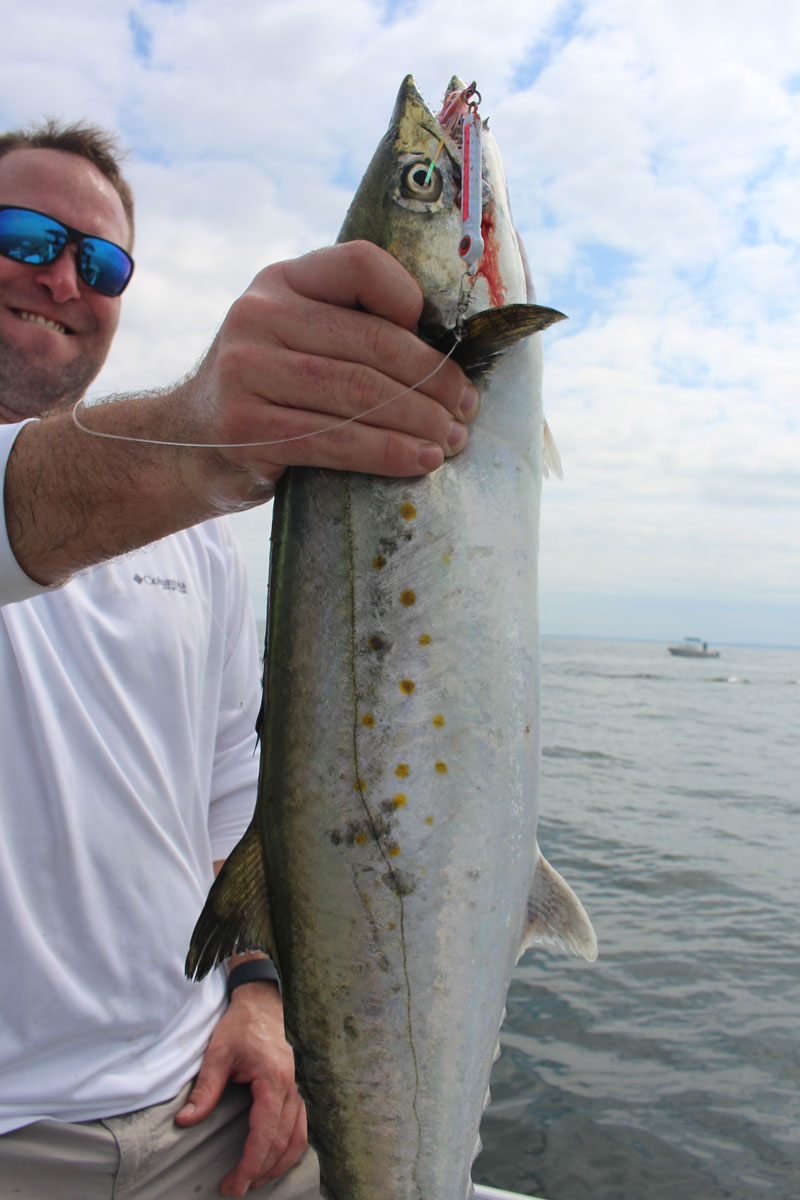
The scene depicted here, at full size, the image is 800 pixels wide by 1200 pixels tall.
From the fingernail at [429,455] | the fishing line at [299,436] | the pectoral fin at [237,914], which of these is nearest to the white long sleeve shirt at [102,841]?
the fishing line at [299,436]

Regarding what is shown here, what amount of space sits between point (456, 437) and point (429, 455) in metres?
0.08

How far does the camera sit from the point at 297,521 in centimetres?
156

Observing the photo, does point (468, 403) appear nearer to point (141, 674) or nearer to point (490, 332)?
point (490, 332)

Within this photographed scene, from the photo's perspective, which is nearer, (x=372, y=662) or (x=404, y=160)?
(x=372, y=662)

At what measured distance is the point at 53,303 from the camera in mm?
3018

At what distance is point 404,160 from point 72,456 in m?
0.90

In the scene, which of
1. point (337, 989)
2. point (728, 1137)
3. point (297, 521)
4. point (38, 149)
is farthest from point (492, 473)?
point (728, 1137)

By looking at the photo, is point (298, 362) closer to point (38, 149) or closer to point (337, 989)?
point (337, 989)

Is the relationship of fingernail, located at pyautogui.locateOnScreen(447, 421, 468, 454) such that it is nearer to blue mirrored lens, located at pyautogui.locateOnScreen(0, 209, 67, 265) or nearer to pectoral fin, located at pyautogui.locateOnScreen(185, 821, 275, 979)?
pectoral fin, located at pyautogui.locateOnScreen(185, 821, 275, 979)

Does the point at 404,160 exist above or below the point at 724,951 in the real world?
above

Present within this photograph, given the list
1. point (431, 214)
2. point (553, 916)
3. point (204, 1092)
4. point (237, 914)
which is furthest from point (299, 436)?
point (204, 1092)

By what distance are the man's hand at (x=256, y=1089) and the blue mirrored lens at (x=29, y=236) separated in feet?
8.94

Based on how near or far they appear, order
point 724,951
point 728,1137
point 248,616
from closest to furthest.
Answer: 1. point 248,616
2. point 728,1137
3. point 724,951

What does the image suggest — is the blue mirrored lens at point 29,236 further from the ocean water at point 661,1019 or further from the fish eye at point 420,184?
the ocean water at point 661,1019
